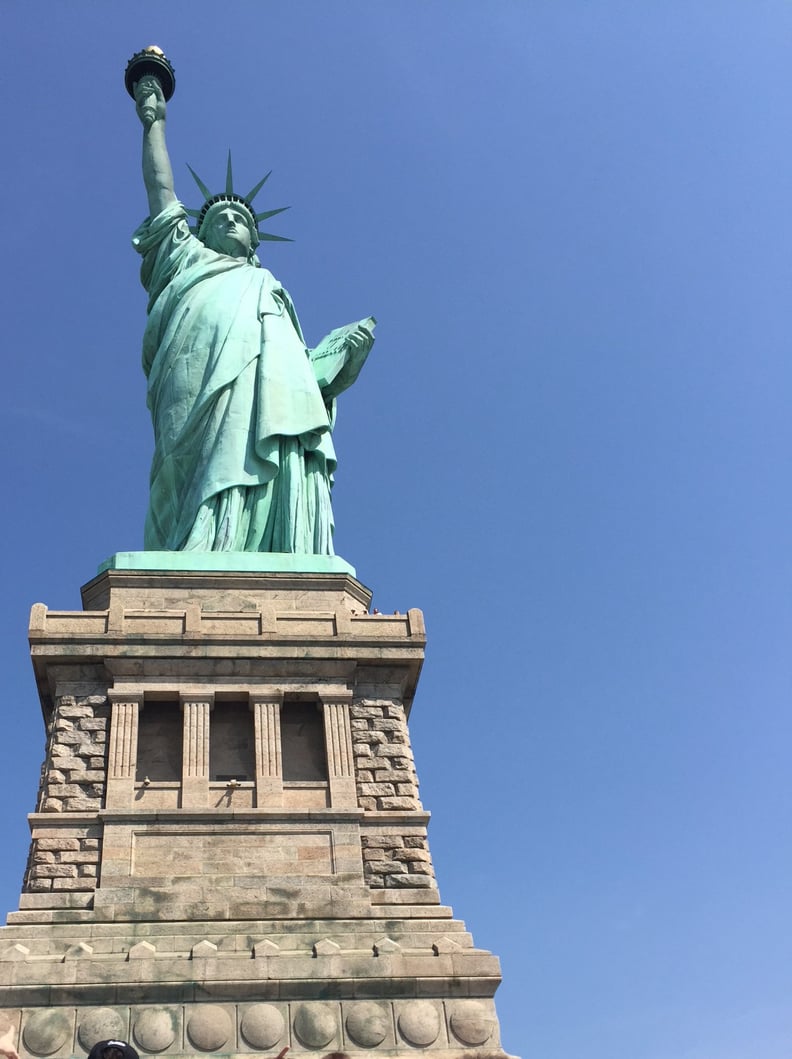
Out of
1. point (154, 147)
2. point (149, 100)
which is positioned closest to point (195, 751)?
point (154, 147)

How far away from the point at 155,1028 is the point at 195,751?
124 inches

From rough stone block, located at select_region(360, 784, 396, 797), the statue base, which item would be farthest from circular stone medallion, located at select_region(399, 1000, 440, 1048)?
the statue base

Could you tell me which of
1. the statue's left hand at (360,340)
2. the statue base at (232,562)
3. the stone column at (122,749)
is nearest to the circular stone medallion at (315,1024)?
the stone column at (122,749)

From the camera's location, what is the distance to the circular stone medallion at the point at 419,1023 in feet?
37.7

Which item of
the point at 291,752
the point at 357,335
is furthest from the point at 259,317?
the point at 291,752

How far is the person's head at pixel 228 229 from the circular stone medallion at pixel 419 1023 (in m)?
14.2

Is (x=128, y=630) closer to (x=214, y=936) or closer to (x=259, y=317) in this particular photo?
(x=214, y=936)

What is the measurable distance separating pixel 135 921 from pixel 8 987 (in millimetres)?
1384

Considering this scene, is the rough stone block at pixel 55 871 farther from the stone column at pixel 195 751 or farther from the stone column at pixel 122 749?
the stone column at pixel 195 751

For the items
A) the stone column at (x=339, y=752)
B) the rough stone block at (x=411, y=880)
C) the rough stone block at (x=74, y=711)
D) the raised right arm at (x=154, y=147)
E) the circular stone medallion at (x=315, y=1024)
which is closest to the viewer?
the circular stone medallion at (x=315, y=1024)

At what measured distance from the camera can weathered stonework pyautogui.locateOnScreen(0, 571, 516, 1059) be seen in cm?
1139

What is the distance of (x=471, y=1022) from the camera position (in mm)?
11656

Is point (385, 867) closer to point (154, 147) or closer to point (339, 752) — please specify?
point (339, 752)

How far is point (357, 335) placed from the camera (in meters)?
20.3
